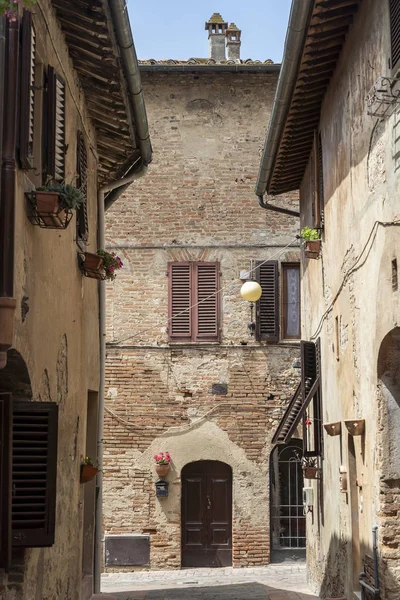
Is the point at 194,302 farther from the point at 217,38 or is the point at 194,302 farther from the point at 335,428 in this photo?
the point at 335,428

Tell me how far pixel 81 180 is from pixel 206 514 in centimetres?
979

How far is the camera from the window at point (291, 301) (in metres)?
18.3

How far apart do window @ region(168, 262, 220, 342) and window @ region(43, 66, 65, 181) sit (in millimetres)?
10311

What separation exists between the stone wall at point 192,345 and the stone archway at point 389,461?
32.2 ft

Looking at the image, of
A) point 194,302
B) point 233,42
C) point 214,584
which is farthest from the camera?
point 233,42

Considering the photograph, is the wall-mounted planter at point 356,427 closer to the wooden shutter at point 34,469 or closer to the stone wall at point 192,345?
the wooden shutter at point 34,469

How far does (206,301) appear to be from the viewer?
60.0ft

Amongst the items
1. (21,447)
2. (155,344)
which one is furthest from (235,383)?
(21,447)

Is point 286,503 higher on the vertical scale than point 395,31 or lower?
lower

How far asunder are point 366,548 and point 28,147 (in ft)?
16.9

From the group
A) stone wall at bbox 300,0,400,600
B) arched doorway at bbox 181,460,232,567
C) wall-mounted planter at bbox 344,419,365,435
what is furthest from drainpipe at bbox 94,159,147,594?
arched doorway at bbox 181,460,232,567

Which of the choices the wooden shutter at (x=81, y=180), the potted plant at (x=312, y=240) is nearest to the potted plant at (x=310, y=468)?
the potted plant at (x=312, y=240)

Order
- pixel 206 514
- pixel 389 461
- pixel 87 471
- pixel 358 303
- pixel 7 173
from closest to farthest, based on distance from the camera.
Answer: pixel 7 173
pixel 389 461
pixel 358 303
pixel 87 471
pixel 206 514

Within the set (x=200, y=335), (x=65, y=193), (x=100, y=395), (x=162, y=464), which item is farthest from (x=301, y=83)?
(x=162, y=464)
